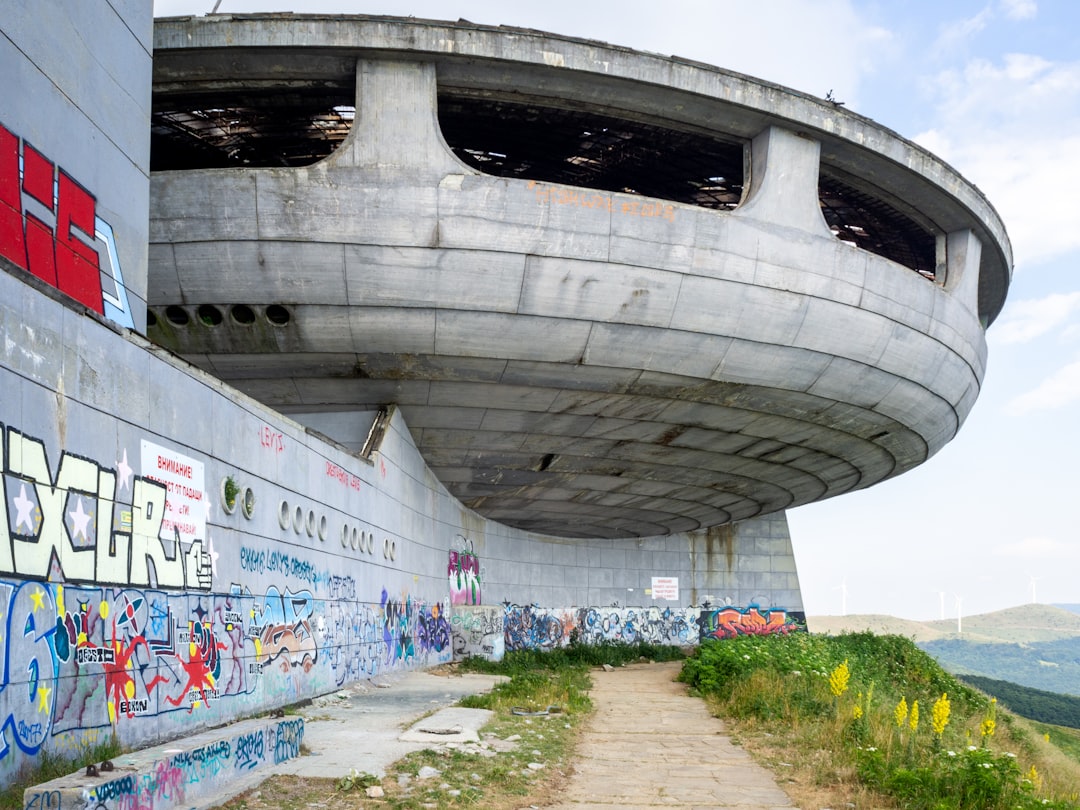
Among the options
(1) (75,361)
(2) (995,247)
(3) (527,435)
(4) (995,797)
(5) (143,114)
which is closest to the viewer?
(4) (995,797)

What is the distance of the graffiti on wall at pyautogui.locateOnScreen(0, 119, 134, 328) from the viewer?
10.4m

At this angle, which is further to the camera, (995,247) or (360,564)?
(995,247)

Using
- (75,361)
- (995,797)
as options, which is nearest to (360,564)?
(75,361)

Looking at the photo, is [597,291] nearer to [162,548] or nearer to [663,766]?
[663,766]

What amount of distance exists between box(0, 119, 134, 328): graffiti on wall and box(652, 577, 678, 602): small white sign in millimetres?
31372

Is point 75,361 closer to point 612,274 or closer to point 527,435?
point 612,274

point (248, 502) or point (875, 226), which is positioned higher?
point (875, 226)

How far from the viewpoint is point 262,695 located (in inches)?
534

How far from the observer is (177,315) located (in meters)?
19.2

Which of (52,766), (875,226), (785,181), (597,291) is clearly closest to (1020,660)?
(875,226)

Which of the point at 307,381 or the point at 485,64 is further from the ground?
the point at 485,64

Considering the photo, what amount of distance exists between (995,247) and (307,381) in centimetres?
1915

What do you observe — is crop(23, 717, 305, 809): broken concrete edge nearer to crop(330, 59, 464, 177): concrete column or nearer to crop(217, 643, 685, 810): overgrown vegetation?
crop(217, 643, 685, 810): overgrown vegetation

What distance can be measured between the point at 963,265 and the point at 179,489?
21663 mm
